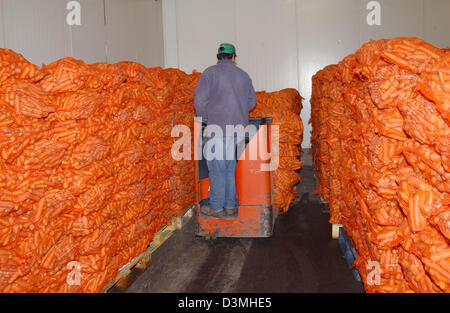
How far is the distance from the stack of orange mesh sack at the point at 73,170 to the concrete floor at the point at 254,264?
44 cm

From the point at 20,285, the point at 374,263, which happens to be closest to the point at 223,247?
the point at 374,263

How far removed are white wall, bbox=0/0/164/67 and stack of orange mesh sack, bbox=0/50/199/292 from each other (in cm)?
113

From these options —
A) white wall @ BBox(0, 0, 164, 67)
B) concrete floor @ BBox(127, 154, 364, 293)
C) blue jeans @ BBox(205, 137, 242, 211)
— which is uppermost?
white wall @ BBox(0, 0, 164, 67)

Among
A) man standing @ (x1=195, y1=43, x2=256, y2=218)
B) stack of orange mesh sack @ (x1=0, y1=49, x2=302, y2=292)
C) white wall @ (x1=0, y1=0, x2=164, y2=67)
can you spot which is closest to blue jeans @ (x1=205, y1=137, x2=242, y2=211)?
man standing @ (x1=195, y1=43, x2=256, y2=218)

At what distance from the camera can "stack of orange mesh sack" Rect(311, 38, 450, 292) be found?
1757 mm

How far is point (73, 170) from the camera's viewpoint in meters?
2.83

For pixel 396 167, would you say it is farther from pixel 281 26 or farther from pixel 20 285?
pixel 281 26

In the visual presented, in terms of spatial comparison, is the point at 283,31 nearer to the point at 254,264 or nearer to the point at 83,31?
the point at 83,31

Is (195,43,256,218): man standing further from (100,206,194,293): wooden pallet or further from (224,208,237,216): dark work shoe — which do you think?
(100,206,194,293): wooden pallet

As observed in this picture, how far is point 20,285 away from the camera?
2.32 metres

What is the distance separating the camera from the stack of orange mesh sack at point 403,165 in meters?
1.76

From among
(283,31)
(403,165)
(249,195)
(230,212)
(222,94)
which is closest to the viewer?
(403,165)

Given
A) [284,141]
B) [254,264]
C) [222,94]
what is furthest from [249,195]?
[284,141]

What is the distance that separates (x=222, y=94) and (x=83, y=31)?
240cm
